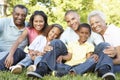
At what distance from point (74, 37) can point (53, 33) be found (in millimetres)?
350

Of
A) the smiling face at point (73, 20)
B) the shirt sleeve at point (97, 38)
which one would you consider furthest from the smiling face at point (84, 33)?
the smiling face at point (73, 20)

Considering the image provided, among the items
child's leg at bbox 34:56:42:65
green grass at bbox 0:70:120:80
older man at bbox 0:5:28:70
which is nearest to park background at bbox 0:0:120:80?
older man at bbox 0:5:28:70

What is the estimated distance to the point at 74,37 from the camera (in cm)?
534

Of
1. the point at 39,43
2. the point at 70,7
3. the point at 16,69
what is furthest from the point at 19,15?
the point at 70,7

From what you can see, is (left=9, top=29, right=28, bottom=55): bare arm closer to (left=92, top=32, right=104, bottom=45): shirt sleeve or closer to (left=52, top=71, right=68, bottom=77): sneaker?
(left=52, top=71, right=68, bottom=77): sneaker

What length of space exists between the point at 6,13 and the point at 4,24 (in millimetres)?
9902

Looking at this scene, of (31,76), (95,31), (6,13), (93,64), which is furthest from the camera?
(6,13)

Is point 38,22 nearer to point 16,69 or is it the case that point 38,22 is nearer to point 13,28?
point 13,28

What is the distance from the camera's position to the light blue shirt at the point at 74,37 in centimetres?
515

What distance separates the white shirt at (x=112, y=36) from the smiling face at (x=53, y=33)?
79 centimetres

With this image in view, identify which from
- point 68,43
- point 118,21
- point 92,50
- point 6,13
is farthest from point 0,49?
point 118,21

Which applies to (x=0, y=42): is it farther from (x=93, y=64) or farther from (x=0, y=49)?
(x=93, y=64)

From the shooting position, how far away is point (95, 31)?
518 centimetres

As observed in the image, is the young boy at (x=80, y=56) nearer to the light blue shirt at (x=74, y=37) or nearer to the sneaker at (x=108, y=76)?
the light blue shirt at (x=74, y=37)
